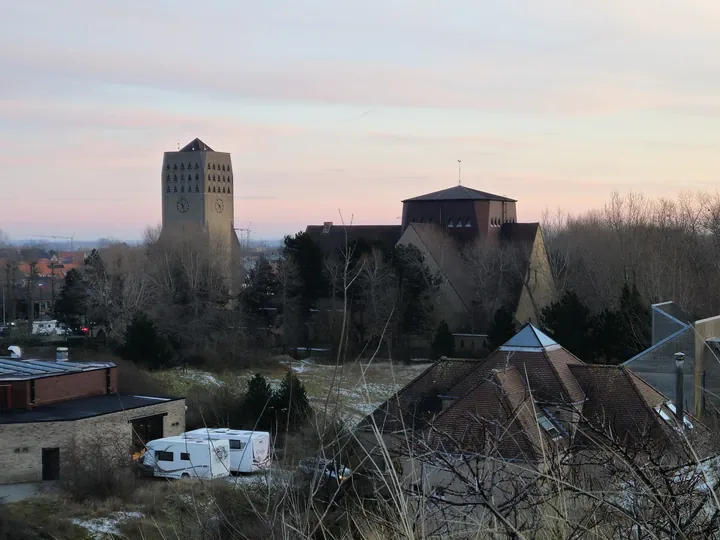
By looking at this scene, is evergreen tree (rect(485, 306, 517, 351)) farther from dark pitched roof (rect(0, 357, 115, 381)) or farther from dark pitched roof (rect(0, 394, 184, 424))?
dark pitched roof (rect(0, 357, 115, 381))

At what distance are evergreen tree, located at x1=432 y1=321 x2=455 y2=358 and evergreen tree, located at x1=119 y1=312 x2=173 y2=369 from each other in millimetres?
12474

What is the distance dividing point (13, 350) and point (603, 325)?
2098 centimetres

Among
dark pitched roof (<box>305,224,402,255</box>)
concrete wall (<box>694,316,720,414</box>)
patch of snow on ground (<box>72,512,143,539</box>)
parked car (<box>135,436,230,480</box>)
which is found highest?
dark pitched roof (<box>305,224,402,255</box>)

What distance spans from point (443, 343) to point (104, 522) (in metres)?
24.4

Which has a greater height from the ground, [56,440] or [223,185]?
[223,185]

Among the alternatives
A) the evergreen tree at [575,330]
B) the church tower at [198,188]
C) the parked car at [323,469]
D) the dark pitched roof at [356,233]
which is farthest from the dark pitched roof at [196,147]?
the parked car at [323,469]

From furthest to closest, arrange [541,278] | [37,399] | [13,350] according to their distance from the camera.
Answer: [541,278]
[13,350]
[37,399]

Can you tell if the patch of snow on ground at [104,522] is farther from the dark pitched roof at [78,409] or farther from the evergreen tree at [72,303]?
the evergreen tree at [72,303]

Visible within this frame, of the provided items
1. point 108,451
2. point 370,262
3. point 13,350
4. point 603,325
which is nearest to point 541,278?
point 370,262

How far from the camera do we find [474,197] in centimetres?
5466

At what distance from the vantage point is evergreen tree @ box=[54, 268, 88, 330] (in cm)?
4444

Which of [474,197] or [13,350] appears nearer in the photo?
[13,350]

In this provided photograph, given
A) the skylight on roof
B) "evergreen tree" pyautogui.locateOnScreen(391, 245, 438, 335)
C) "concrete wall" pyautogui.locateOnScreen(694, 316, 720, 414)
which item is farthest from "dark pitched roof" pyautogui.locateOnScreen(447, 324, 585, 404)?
"evergreen tree" pyautogui.locateOnScreen(391, 245, 438, 335)

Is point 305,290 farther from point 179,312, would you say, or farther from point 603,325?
point 603,325
